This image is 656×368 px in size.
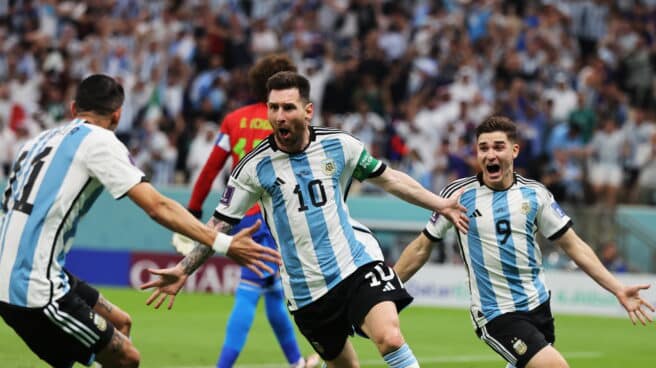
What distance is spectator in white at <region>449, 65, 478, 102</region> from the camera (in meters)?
21.5

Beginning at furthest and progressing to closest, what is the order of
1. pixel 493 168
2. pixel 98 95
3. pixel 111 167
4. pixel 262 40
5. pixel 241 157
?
1. pixel 262 40
2. pixel 241 157
3. pixel 493 168
4. pixel 98 95
5. pixel 111 167

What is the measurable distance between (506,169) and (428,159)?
1236 centimetres

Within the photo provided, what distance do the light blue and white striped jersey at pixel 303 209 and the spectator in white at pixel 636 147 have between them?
12.6 metres

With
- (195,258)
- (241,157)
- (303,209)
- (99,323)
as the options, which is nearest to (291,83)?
(303,209)

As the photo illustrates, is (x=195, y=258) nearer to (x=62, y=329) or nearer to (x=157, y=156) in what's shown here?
(x=62, y=329)

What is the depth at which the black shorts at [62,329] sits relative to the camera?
7160mm

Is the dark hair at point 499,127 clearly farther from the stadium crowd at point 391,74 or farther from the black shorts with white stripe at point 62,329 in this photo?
the stadium crowd at point 391,74

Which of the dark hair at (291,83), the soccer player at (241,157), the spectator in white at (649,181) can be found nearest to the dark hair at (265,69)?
the soccer player at (241,157)

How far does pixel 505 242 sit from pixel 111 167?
290 cm

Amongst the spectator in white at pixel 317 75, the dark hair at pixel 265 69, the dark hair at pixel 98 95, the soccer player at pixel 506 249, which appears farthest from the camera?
the spectator in white at pixel 317 75

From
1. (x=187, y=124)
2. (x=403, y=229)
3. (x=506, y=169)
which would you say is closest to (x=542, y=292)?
(x=506, y=169)

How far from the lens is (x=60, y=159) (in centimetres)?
711

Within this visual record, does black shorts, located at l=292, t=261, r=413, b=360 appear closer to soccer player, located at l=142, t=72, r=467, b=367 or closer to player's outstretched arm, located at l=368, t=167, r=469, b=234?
soccer player, located at l=142, t=72, r=467, b=367

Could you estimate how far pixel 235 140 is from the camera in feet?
34.9
